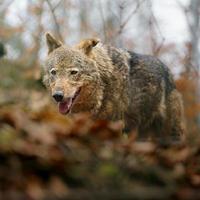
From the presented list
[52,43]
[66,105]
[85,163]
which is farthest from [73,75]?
[85,163]

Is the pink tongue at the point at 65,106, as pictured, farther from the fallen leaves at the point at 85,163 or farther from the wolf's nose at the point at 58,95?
the fallen leaves at the point at 85,163

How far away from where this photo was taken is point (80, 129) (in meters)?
3.23

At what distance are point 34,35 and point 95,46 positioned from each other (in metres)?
8.98

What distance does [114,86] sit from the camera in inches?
315

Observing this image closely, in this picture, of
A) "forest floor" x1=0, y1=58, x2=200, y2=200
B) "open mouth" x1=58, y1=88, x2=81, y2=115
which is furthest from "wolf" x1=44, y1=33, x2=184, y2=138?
"forest floor" x1=0, y1=58, x2=200, y2=200

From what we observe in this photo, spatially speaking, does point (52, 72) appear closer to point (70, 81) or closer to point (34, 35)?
point (70, 81)

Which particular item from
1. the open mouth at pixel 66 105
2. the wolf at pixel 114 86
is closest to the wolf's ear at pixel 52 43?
the wolf at pixel 114 86

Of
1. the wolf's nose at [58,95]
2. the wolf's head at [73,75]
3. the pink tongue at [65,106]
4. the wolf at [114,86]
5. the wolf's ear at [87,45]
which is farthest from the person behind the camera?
the wolf's ear at [87,45]

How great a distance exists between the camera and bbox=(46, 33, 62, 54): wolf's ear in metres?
8.27

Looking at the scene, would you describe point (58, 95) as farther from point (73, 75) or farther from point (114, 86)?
point (114, 86)

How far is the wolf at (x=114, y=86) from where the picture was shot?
25.2ft

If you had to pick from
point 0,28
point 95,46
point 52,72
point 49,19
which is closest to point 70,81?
point 52,72

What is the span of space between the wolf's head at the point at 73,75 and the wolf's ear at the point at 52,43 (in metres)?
0.07

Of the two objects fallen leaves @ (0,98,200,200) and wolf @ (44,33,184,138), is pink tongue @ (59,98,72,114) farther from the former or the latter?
fallen leaves @ (0,98,200,200)
